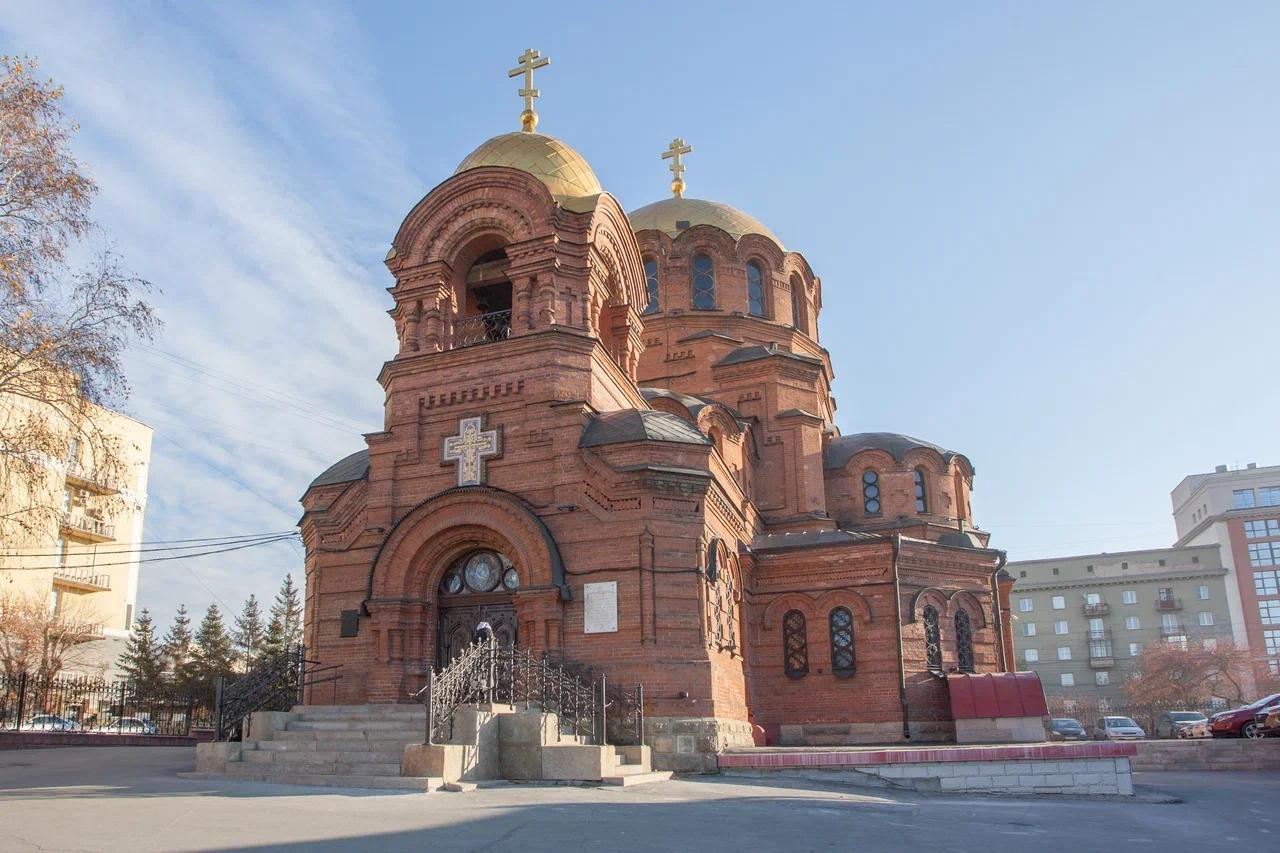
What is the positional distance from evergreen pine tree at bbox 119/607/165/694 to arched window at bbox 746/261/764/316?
70.0ft

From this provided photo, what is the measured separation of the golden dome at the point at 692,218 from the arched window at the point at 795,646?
11312 mm

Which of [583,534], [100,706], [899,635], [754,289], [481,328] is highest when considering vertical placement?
[754,289]

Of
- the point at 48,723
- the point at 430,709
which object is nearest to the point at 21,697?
the point at 48,723

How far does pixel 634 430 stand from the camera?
15.9 metres

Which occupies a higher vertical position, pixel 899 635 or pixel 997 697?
pixel 899 635

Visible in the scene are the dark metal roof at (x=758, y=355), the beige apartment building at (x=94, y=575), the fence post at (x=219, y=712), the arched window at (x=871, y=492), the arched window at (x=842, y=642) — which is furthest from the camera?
the beige apartment building at (x=94, y=575)

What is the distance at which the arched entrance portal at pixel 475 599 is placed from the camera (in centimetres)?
1602

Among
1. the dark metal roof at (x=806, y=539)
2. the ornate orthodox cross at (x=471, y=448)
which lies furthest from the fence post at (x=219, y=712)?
the dark metal roof at (x=806, y=539)

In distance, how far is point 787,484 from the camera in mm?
24078

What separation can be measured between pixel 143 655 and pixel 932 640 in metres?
26.0

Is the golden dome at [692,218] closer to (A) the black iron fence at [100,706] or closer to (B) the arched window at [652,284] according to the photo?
(B) the arched window at [652,284]

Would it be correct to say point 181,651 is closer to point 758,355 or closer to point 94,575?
point 94,575

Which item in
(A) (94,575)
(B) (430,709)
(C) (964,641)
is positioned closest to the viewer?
(B) (430,709)

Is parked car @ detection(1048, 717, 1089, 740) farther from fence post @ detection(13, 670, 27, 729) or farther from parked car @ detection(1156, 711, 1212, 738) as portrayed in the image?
fence post @ detection(13, 670, 27, 729)
